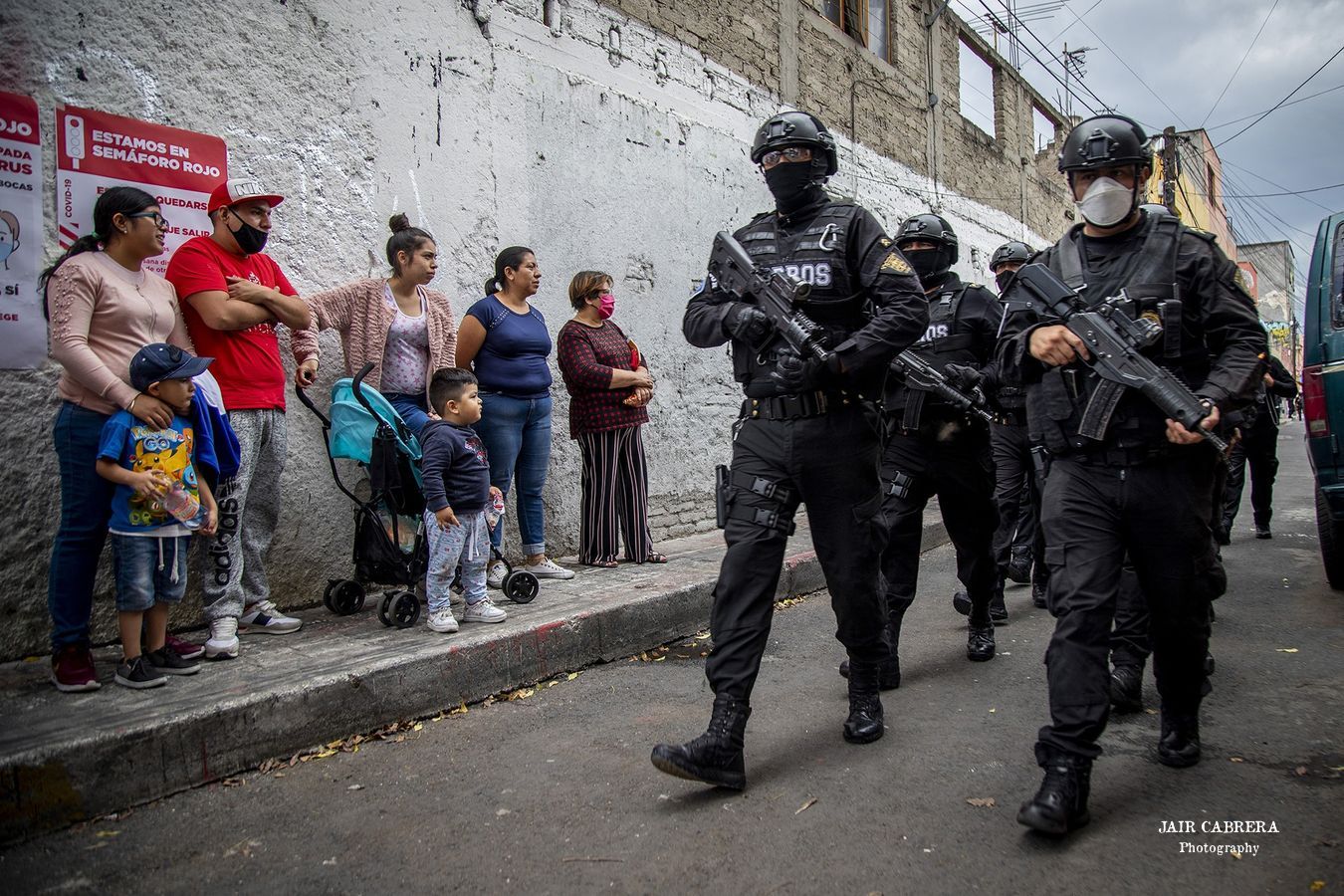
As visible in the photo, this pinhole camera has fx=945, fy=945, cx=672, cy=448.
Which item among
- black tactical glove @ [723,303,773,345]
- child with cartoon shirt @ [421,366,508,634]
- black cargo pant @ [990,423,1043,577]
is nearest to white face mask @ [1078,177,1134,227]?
black tactical glove @ [723,303,773,345]

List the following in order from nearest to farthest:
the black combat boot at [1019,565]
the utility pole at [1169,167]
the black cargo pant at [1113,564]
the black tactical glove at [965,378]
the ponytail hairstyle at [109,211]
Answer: the black cargo pant at [1113,564], the ponytail hairstyle at [109,211], the black tactical glove at [965,378], the black combat boot at [1019,565], the utility pole at [1169,167]

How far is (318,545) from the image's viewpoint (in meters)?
4.91

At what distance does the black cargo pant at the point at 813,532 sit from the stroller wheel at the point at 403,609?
6.13 feet

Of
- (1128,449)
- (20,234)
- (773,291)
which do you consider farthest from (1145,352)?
(20,234)

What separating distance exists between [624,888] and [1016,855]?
98cm

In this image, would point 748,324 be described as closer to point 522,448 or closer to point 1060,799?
point 1060,799

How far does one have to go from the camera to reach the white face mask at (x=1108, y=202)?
288cm

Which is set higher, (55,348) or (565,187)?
(565,187)

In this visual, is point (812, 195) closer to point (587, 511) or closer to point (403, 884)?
point (403, 884)

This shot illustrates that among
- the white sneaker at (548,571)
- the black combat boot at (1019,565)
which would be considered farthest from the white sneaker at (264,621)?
the black combat boot at (1019,565)

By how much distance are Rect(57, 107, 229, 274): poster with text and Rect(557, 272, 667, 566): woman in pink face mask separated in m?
2.13

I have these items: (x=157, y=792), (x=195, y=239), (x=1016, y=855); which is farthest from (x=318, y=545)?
(x=1016, y=855)

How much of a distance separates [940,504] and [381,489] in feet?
8.32

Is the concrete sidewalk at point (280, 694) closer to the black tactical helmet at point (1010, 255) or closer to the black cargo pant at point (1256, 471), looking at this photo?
the black tactical helmet at point (1010, 255)
